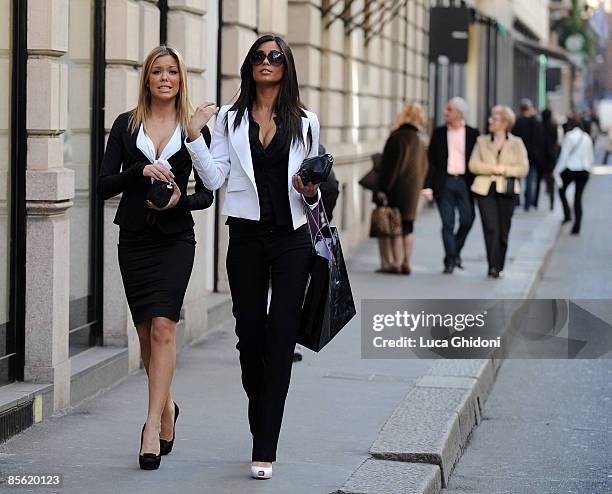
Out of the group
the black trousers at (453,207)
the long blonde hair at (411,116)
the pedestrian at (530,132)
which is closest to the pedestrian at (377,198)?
the long blonde hair at (411,116)

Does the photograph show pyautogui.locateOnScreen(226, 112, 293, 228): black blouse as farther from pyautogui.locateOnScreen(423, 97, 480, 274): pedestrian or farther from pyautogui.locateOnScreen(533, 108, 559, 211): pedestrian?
pyautogui.locateOnScreen(533, 108, 559, 211): pedestrian

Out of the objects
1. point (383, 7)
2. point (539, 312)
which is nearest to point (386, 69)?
point (383, 7)

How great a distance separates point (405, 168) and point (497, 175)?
1.04 metres

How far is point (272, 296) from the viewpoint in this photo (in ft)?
20.7

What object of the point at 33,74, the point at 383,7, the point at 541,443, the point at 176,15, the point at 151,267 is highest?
the point at 383,7

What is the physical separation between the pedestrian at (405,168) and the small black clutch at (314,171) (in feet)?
30.2

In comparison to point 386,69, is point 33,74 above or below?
below

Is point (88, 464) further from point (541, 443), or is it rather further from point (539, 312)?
point (539, 312)

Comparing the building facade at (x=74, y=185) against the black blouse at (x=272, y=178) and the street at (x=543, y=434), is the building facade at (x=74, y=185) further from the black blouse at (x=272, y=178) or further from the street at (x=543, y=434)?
the street at (x=543, y=434)

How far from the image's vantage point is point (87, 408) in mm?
7883

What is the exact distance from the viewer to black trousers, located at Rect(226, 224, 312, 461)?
630 cm

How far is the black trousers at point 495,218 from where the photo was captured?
14891mm

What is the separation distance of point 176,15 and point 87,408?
3227mm

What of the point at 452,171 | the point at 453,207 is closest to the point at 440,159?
the point at 452,171
